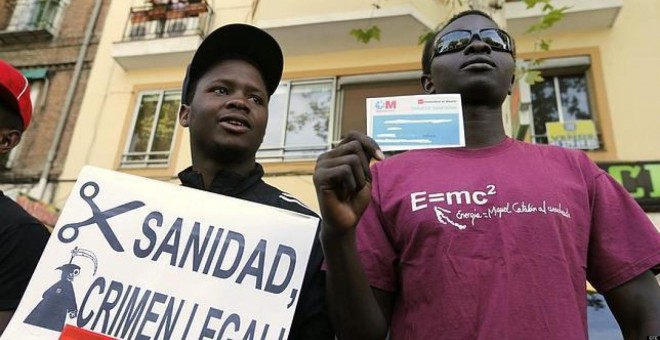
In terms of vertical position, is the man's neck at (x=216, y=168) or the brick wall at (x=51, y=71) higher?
the brick wall at (x=51, y=71)

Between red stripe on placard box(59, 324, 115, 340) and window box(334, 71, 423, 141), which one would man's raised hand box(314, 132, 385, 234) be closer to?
red stripe on placard box(59, 324, 115, 340)

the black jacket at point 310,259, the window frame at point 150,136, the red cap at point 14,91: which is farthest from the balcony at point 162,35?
the black jacket at point 310,259

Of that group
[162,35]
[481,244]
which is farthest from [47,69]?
[481,244]

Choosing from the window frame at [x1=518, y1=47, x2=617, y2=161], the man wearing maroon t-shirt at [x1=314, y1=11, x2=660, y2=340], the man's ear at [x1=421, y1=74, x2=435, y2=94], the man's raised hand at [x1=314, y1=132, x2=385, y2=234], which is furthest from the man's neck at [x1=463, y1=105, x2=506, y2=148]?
the window frame at [x1=518, y1=47, x2=617, y2=161]

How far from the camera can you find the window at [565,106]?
666 centimetres

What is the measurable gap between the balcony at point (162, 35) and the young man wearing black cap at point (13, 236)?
7.03 m

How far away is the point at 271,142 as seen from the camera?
7.95 meters

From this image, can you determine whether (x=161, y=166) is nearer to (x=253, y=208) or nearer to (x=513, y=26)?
(x=513, y=26)

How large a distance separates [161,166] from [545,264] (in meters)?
7.69

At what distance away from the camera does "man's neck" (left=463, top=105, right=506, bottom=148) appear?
5.25 feet

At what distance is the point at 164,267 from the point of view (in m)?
1.35

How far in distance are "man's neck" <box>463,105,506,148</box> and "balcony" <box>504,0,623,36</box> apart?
6.16 meters

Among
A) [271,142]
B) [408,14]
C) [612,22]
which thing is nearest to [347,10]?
[408,14]

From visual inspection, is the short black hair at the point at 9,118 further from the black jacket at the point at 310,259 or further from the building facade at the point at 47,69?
the building facade at the point at 47,69
